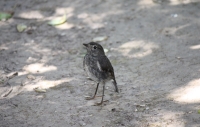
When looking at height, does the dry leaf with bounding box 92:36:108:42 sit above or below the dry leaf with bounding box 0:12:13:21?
below

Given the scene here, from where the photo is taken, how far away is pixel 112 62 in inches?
319

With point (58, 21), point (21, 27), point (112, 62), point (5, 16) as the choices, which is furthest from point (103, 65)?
point (5, 16)

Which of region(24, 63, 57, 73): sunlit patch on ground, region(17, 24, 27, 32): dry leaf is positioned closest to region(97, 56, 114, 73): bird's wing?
region(24, 63, 57, 73): sunlit patch on ground

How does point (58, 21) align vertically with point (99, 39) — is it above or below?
above

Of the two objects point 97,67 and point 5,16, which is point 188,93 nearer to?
point 97,67

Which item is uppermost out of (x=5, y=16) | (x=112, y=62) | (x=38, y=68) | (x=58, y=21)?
(x=5, y=16)

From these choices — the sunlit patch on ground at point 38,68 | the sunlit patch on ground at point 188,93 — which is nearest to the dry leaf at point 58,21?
the sunlit patch on ground at point 38,68

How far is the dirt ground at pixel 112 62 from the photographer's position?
609 cm

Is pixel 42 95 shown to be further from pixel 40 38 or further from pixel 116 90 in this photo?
pixel 40 38

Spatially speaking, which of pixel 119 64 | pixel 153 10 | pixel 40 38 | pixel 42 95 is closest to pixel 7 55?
pixel 40 38

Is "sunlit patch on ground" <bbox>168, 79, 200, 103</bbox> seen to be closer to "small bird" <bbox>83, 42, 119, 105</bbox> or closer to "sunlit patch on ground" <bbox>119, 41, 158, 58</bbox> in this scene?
"small bird" <bbox>83, 42, 119, 105</bbox>

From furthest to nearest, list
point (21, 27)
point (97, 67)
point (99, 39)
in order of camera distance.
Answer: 1. point (21, 27)
2. point (99, 39)
3. point (97, 67)

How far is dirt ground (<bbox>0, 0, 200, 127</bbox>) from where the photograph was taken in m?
6.09

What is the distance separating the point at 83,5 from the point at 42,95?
13.4 feet
